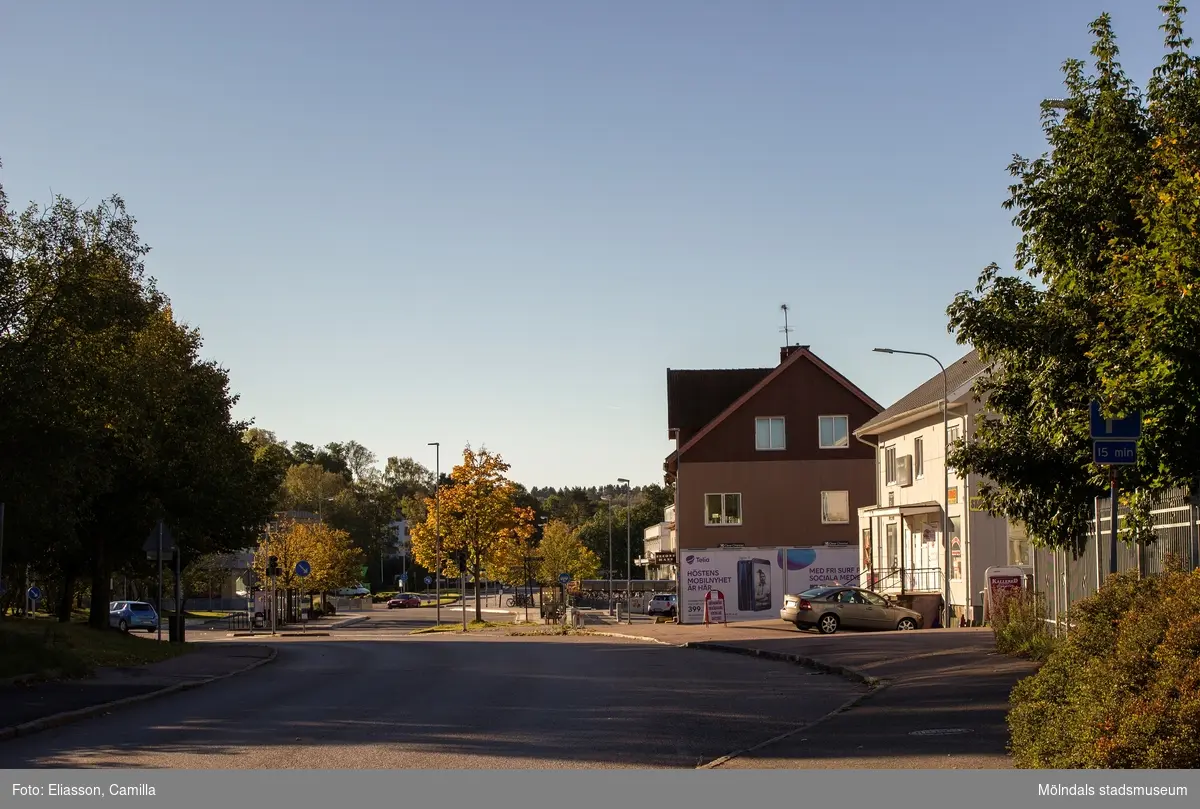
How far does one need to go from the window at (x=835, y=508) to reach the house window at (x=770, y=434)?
297cm

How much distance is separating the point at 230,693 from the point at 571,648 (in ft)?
45.2

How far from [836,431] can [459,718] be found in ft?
146

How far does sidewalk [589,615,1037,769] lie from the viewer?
11.6m

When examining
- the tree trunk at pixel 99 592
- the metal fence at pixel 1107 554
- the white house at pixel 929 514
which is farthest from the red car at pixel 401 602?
the metal fence at pixel 1107 554

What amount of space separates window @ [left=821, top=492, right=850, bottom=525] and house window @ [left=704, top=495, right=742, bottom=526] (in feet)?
12.2

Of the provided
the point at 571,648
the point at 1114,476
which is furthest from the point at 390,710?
the point at 571,648

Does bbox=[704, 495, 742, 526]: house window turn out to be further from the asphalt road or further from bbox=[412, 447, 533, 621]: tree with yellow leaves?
the asphalt road

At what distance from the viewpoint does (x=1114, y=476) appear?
13797 mm

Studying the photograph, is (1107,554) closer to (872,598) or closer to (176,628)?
(872,598)

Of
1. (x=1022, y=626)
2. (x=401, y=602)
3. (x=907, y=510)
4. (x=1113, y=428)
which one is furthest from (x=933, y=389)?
(x=401, y=602)

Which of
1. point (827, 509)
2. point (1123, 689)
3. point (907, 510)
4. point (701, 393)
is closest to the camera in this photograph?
point (1123, 689)

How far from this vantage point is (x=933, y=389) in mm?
43281

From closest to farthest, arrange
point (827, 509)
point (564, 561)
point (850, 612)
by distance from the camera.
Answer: point (850, 612)
point (827, 509)
point (564, 561)

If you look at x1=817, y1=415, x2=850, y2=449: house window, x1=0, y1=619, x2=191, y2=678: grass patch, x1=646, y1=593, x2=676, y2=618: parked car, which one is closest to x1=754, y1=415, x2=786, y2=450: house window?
x1=817, y1=415, x2=850, y2=449: house window
